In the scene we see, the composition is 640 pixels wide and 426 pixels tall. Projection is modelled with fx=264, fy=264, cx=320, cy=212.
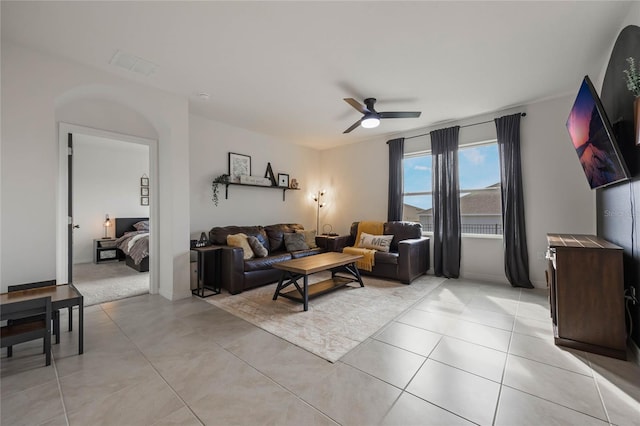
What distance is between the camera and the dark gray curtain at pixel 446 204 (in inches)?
174

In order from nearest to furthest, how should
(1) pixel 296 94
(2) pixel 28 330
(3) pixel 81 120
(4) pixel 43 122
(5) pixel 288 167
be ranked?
(2) pixel 28 330, (4) pixel 43 122, (3) pixel 81 120, (1) pixel 296 94, (5) pixel 288 167

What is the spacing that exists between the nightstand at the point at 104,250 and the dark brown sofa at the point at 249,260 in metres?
3.41

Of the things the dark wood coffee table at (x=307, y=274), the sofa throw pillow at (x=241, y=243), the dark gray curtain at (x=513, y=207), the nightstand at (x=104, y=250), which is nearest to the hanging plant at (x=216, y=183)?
the sofa throw pillow at (x=241, y=243)

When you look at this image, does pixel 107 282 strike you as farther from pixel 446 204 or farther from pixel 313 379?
pixel 446 204

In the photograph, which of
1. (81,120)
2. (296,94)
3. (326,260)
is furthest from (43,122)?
(326,260)

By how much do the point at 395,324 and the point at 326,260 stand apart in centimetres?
121

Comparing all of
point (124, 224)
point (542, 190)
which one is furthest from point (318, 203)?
point (124, 224)

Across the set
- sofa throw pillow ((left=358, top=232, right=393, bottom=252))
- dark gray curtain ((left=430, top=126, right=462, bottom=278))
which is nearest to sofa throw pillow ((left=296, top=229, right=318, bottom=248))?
sofa throw pillow ((left=358, top=232, right=393, bottom=252))

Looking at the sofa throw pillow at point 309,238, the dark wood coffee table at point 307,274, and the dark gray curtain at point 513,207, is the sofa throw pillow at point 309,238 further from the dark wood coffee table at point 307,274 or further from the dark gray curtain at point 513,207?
the dark gray curtain at point 513,207

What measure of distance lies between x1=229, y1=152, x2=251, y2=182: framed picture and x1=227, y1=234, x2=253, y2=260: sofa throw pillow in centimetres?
114

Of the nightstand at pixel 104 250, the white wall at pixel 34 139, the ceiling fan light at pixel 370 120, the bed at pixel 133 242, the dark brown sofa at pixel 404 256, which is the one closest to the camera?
the white wall at pixel 34 139

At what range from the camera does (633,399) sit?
159 cm

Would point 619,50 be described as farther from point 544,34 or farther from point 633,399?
point 633,399

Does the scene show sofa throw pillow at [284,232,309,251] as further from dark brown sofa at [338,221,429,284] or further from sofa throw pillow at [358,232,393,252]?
sofa throw pillow at [358,232,393,252]
